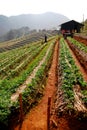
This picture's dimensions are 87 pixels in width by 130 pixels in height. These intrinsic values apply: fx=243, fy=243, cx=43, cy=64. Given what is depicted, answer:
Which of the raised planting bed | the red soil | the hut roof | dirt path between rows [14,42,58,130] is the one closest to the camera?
the red soil

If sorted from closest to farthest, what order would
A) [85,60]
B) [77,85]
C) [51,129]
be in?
[51,129] → [77,85] → [85,60]

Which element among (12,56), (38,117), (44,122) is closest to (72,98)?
(38,117)

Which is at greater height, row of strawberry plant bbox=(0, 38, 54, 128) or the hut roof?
the hut roof

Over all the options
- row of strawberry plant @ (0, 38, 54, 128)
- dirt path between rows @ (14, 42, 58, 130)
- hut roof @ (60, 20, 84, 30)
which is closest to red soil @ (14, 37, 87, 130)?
dirt path between rows @ (14, 42, 58, 130)

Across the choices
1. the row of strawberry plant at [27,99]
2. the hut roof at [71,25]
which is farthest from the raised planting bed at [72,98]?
the hut roof at [71,25]

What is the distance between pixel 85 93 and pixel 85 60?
32.3ft

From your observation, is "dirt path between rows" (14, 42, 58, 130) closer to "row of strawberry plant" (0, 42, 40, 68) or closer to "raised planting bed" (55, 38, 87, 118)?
"raised planting bed" (55, 38, 87, 118)

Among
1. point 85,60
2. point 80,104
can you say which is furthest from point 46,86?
point 85,60

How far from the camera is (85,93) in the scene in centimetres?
1315

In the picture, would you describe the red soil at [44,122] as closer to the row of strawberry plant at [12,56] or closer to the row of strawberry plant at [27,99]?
the row of strawberry plant at [27,99]

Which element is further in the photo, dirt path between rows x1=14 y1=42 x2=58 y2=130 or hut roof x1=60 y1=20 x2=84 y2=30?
hut roof x1=60 y1=20 x2=84 y2=30

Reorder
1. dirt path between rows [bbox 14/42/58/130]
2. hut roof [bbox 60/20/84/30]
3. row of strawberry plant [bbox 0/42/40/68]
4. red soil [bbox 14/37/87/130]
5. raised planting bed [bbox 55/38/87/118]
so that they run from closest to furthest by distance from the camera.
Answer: red soil [bbox 14/37/87/130]
dirt path between rows [bbox 14/42/58/130]
raised planting bed [bbox 55/38/87/118]
row of strawberry plant [bbox 0/42/40/68]
hut roof [bbox 60/20/84/30]

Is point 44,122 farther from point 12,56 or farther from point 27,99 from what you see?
point 12,56

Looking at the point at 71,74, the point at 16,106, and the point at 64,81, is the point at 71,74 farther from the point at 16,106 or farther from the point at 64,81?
the point at 16,106
